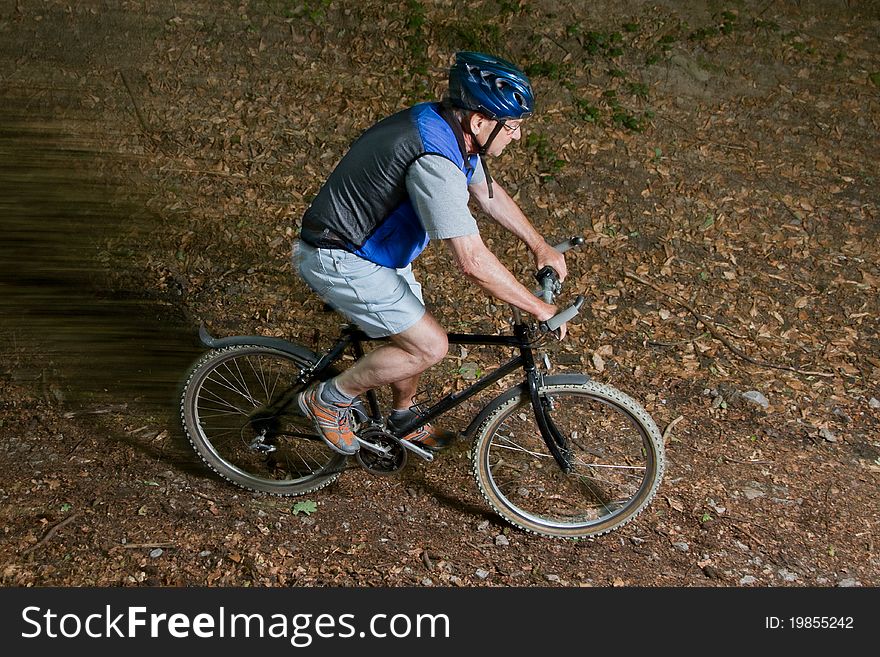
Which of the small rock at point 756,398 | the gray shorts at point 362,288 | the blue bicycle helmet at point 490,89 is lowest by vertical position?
the small rock at point 756,398

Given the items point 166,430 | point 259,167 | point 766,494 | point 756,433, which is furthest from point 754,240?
point 166,430

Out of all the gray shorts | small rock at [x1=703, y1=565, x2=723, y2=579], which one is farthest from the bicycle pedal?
small rock at [x1=703, y1=565, x2=723, y2=579]

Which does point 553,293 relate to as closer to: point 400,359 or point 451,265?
point 400,359

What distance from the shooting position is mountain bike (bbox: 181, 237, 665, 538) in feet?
12.9

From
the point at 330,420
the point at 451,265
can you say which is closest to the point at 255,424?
the point at 330,420

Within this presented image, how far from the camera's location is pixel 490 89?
3232mm

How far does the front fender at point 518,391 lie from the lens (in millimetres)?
3855

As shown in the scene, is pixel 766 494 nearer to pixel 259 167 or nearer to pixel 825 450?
pixel 825 450

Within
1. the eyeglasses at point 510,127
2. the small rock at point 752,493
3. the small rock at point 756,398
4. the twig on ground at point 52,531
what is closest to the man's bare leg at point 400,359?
the eyeglasses at point 510,127

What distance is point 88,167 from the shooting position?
23.4 feet

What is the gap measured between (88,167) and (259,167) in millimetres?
→ 1507

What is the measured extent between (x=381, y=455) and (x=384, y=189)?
156 centimetres

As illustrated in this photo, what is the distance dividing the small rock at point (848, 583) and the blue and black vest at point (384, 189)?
2.82m

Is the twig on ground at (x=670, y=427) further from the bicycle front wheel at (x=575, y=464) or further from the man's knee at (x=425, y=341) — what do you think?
the man's knee at (x=425, y=341)
